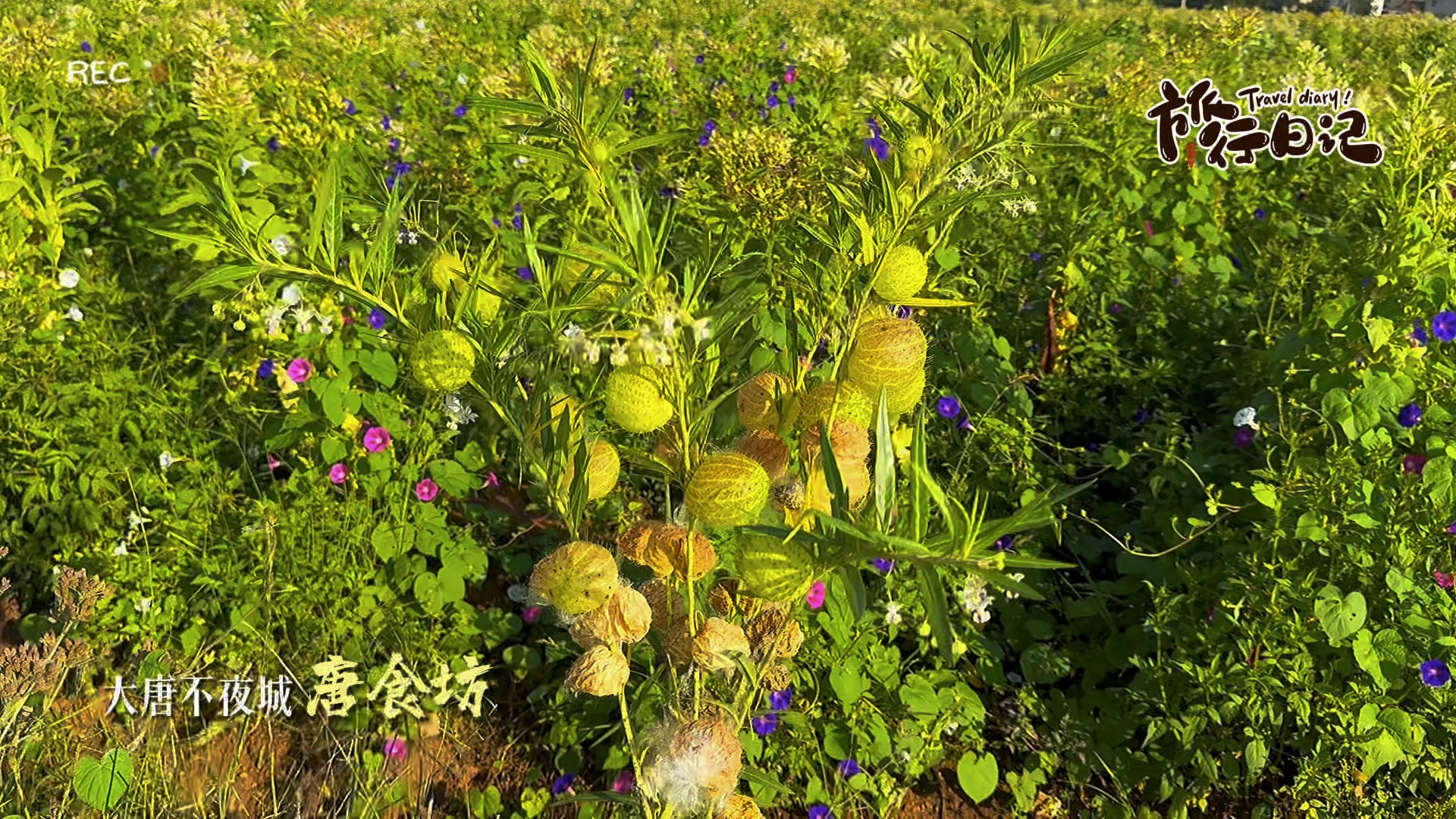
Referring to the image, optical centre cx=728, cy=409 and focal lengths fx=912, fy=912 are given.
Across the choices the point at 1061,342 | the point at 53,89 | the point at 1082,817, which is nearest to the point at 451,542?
the point at 1082,817

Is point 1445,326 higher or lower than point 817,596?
higher

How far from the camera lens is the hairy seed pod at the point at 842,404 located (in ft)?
2.99

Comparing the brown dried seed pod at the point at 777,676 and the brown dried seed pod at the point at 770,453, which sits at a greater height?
the brown dried seed pod at the point at 770,453

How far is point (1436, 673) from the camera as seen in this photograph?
169cm

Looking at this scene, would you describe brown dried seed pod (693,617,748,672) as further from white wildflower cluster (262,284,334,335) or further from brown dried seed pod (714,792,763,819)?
white wildflower cluster (262,284,334,335)

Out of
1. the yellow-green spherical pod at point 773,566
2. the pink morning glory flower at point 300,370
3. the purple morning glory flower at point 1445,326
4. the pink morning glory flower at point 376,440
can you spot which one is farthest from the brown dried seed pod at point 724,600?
the purple morning glory flower at point 1445,326

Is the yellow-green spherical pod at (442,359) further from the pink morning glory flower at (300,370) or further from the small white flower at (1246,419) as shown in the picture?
the small white flower at (1246,419)

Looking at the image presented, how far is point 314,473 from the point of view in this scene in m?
2.19

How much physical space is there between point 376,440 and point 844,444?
5.31ft

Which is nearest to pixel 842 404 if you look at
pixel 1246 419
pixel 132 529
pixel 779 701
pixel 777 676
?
pixel 777 676

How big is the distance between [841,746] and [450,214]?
208cm

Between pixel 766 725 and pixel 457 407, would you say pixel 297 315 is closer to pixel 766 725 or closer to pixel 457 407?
pixel 457 407

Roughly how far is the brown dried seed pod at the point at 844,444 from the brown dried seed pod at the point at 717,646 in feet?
0.66

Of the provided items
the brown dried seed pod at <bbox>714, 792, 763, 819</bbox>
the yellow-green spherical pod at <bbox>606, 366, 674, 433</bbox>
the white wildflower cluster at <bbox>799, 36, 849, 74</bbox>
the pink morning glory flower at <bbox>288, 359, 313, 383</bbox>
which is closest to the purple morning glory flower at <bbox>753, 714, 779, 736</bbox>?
the brown dried seed pod at <bbox>714, 792, 763, 819</bbox>
